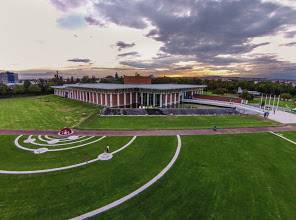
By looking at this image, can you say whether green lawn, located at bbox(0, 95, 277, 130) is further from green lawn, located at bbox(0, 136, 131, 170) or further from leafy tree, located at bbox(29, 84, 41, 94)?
leafy tree, located at bbox(29, 84, 41, 94)

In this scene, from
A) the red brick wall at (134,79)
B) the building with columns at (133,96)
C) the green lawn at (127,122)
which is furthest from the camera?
the red brick wall at (134,79)

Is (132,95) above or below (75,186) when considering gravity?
above

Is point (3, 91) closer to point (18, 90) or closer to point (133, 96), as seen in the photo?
point (18, 90)

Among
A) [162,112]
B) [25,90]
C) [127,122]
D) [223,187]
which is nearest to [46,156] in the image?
[127,122]

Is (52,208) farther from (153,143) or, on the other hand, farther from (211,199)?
(153,143)

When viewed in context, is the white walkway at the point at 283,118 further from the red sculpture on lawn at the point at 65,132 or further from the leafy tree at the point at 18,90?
the leafy tree at the point at 18,90

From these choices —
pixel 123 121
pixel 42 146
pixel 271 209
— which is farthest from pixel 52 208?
pixel 123 121

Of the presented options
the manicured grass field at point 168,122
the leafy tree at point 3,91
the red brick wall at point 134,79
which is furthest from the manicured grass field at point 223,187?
the leafy tree at point 3,91
